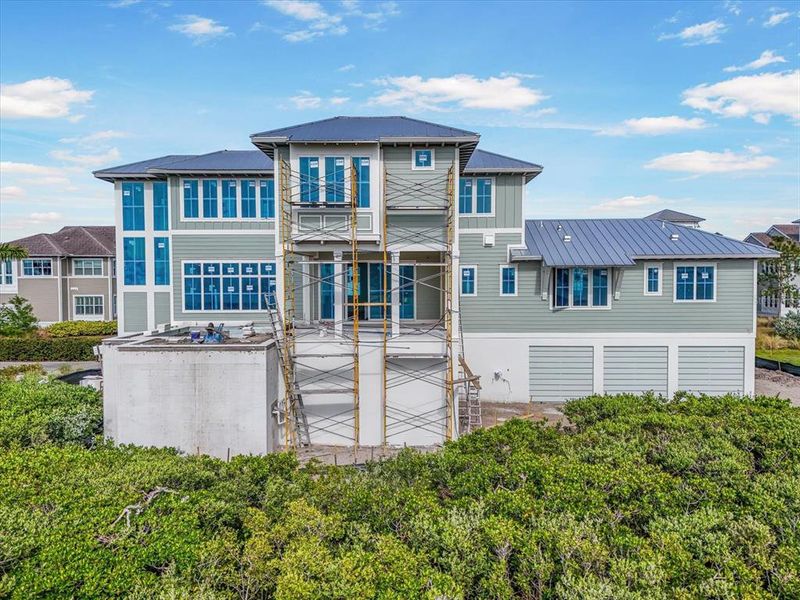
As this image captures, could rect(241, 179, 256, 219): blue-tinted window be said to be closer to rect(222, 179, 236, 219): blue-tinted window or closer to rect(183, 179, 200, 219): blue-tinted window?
rect(222, 179, 236, 219): blue-tinted window

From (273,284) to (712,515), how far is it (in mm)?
16874

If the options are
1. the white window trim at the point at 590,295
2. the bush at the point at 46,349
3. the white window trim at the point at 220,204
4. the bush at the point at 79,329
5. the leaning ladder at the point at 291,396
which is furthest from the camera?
the bush at the point at 79,329

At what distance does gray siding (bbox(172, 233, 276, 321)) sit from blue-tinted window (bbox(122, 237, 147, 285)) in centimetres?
198

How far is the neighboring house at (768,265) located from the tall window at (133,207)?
38.3 meters

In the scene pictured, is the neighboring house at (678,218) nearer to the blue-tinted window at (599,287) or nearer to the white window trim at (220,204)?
the blue-tinted window at (599,287)

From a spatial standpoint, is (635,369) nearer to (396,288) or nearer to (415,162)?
(396,288)

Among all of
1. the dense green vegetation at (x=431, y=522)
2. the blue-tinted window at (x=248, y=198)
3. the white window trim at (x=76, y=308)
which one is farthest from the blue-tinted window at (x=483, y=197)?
the white window trim at (x=76, y=308)

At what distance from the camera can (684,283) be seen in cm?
1723

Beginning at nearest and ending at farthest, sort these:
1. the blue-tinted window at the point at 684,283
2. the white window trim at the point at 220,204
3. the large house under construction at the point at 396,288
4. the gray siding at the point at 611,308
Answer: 1. the large house under construction at the point at 396,288
2. the gray siding at the point at 611,308
3. the blue-tinted window at the point at 684,283
4. the white window trim at the point at 220,204

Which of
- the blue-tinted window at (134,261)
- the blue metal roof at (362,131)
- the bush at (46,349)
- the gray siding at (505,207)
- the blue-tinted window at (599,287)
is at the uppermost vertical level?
the blue metal roof at (362,131)

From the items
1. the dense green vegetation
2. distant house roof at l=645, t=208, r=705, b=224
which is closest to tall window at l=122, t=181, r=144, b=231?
the dense green vegetation

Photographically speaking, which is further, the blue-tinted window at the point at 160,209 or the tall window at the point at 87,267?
the tall window at the point at 87,267

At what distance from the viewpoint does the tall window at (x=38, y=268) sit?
32688mm

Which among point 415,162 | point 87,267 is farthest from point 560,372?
point 87,267
